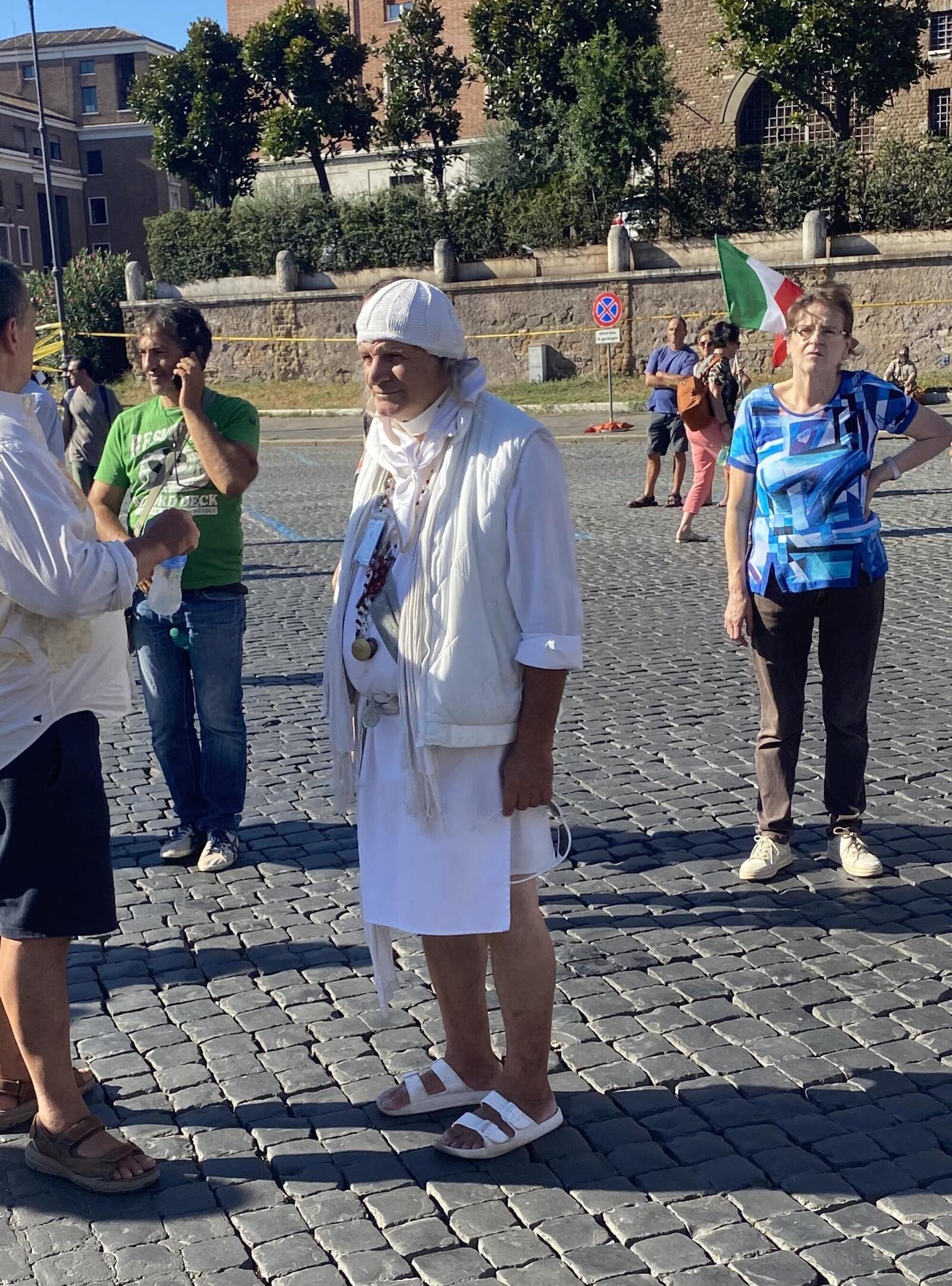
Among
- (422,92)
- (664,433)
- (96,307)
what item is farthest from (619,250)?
(664,433)

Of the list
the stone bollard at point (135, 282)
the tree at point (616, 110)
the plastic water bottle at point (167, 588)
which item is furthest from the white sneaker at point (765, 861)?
the stone bollard at point (135, 282)

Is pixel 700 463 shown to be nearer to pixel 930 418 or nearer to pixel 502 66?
pixel 930 418

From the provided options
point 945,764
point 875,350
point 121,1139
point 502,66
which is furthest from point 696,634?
point 502,66

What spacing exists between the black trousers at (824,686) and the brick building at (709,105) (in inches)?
1408

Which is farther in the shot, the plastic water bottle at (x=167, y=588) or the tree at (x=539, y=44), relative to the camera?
the tree at (x=539, y=44)

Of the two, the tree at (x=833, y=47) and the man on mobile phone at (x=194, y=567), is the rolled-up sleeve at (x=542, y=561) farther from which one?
the tree at (x=833, y=47)

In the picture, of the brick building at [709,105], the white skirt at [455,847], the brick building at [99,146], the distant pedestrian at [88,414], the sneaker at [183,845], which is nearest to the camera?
the white skirt at [455,847]

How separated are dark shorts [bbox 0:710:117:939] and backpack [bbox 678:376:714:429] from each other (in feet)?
33.5

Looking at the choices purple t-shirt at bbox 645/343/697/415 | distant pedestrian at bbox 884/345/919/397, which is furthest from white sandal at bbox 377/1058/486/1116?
distant pedestrian at bbox 884/345/919/397

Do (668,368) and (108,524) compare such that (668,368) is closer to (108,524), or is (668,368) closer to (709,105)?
(108,524)

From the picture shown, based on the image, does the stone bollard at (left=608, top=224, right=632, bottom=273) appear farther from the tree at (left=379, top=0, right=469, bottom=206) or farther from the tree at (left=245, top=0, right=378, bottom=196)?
the tree at (left=245, top=0, right=378, bottom=196)

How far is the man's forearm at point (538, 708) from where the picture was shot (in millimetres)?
3197

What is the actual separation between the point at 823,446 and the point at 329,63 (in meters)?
45.2

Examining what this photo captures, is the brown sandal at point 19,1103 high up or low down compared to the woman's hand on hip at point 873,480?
down
